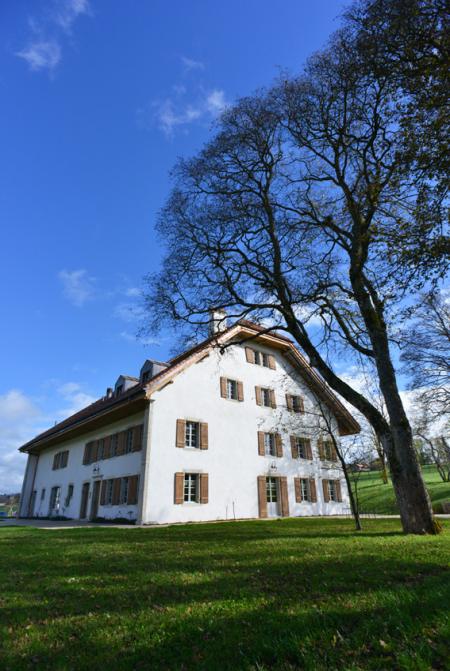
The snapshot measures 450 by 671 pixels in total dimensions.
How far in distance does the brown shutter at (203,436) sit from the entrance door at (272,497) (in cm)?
518

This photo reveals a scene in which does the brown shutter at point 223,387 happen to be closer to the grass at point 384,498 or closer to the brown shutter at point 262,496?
the brown shutter at point 262,496

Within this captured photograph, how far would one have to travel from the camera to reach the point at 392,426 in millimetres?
10602

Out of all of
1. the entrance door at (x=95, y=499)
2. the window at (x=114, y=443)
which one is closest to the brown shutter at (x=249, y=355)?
the window at (x=114, y=443)

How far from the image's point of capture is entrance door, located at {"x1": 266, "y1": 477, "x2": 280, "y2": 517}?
2278 centimetres

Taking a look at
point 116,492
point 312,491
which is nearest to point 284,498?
point 312,491

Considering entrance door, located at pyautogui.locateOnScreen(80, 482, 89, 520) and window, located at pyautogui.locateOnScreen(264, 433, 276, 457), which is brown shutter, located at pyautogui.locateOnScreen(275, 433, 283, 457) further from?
entrance door, located at pyautogui.locateOnScreen(80, 482, 89, 520)

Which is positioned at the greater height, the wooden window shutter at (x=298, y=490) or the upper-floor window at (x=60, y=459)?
the upper-floor window at (x=60, y=459)

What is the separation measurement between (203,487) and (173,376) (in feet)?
18.3

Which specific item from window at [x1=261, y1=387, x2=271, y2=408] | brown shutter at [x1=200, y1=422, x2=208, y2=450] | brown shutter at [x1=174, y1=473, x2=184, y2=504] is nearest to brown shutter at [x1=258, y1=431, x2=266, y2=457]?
window at [x1=261, y1=387, x2=271, y2=408]

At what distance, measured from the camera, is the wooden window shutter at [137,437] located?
19394mm

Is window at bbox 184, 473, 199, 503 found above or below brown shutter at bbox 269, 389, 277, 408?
below

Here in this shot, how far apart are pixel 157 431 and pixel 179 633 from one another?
1609 cm

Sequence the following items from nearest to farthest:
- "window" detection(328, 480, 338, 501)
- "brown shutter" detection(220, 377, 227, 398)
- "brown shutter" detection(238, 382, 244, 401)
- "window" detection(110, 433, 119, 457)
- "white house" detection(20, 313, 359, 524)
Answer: "white house" detection(20, 313, 359, 524)
"window" detection(110, 433, 119, 457)
"brown shutter" detection(220, 377, 227, 398)
"brown shutter" detection(238, 382, 244, 401)
"window" detection(328, 480, 338, 501)

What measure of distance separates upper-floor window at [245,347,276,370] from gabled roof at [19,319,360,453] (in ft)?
2.57
